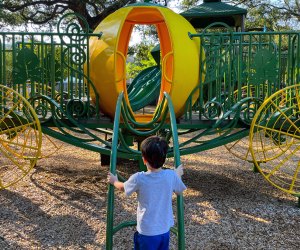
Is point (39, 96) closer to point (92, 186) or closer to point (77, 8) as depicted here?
point (92, 186)

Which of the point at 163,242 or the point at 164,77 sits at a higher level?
the point at 164,77

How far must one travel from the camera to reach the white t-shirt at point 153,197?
2420 millimetres

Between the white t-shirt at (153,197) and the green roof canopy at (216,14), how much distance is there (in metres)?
8.25

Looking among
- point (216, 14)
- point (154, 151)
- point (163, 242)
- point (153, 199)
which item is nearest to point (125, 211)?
point (163, 242)

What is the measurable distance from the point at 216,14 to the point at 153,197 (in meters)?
8.34

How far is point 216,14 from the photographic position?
998cm

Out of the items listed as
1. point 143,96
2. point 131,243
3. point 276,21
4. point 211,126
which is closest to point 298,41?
point 211,126

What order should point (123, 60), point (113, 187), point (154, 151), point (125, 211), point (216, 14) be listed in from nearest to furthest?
point (154, 151), point (113, 187), point (125, 211), point (123, 60), point (216, 14)

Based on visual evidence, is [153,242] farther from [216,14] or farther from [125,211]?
[216,14]

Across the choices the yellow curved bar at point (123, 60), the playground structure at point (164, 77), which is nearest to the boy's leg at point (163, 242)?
the playground structure at point (164, 77)

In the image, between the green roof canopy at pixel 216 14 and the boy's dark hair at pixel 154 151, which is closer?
the boy's dark hair at pixel 154 151

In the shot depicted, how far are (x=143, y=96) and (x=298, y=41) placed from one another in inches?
100

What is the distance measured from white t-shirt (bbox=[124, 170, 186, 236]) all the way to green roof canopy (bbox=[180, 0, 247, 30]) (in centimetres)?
825

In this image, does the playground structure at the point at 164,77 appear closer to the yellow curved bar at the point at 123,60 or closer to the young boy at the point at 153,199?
the yellow curved bar at the point at 123,60
